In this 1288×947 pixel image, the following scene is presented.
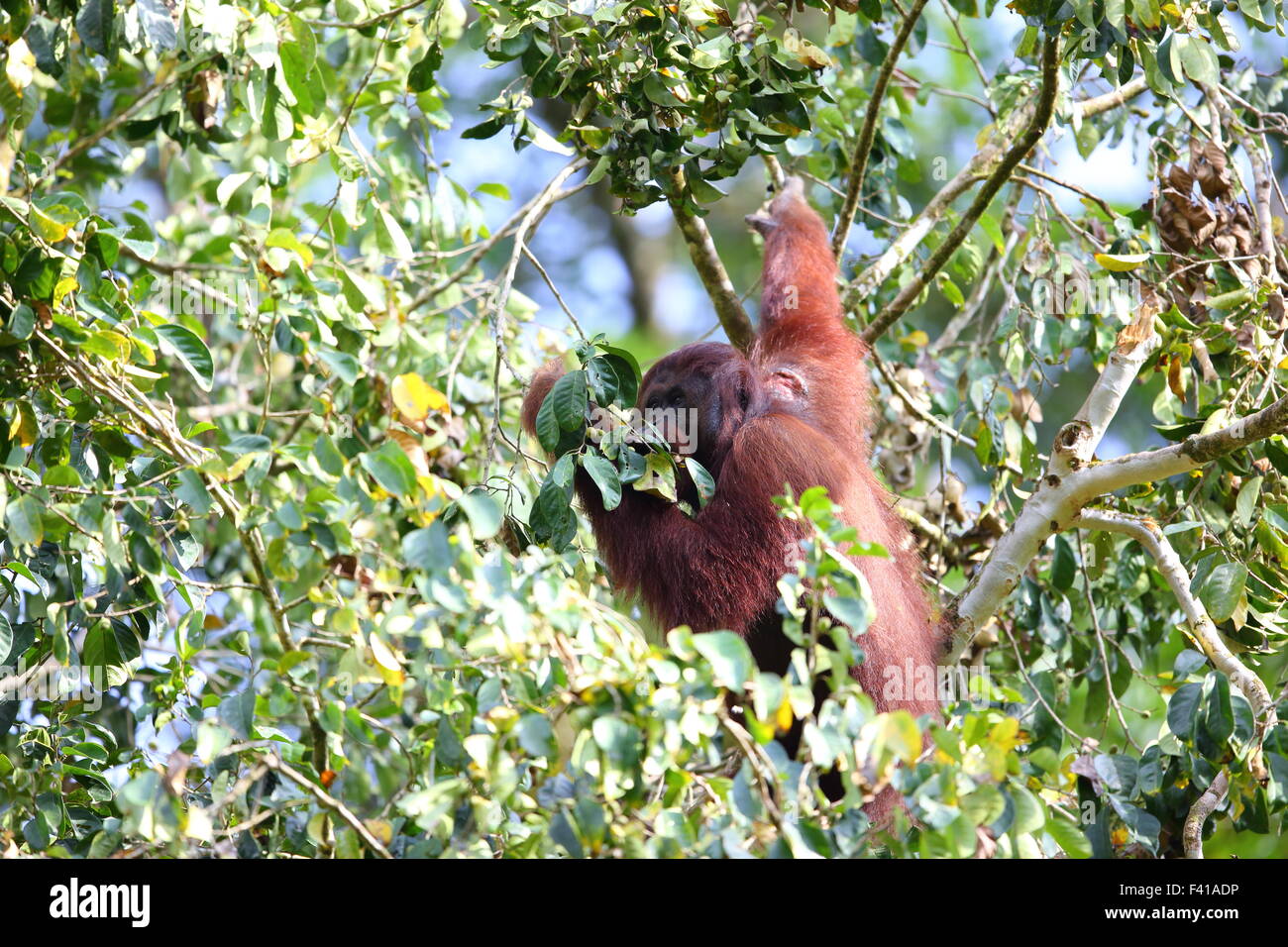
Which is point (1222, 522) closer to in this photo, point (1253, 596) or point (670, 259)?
point (1253, 596)

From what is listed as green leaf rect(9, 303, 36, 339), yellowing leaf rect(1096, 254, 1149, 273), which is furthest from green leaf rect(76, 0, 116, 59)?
yellowing leaf rect(1096, 254, 1149, 273)

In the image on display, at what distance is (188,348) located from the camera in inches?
159

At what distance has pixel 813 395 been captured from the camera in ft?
17.6

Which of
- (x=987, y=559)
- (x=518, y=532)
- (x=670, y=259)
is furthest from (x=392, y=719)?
(x=670, y=259)

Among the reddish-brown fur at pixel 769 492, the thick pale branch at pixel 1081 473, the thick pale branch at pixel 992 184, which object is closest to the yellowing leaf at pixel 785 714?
the reddish-brown fur at pixel 769 492

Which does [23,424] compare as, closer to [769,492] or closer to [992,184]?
[769,492]

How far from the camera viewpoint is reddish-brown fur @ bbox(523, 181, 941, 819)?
483 centimetres

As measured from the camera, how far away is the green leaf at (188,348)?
4.00m

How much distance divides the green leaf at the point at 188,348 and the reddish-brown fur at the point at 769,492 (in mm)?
1617

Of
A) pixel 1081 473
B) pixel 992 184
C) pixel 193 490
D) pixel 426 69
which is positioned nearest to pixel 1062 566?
pixel 1081 473

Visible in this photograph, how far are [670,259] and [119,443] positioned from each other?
1115 centimetres

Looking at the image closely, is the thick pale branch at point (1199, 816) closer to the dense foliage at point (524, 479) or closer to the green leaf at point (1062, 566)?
the dense foliage at point (524, 479)

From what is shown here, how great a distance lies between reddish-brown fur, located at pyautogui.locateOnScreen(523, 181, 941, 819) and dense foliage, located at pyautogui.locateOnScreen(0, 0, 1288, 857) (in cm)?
29

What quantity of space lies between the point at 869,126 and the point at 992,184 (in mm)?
665
